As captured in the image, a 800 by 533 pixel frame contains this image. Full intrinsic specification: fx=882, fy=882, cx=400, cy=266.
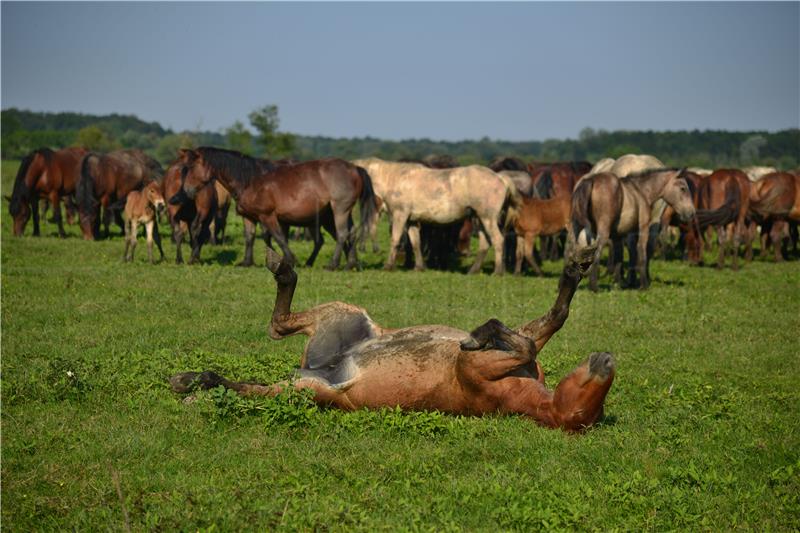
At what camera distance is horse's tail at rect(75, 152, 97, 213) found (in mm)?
22828

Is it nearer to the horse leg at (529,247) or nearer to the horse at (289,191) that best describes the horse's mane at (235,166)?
the horse at (289,191)

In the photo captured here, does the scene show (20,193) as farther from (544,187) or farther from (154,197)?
(544,187)

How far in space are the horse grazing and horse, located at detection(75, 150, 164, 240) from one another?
10.2m

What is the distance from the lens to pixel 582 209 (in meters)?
15.5

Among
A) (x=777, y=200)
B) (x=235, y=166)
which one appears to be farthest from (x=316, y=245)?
(x=777, y=200)

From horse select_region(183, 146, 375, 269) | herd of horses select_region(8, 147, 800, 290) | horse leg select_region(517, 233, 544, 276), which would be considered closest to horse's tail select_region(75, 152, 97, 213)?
herd of horses select_region(8, 147, 800, 290)

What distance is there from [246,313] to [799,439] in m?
7.22

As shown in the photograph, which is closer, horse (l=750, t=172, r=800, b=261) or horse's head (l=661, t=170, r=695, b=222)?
horse's head (l=661, t=170, r=695, b=222)

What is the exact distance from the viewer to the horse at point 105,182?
22.8 meters

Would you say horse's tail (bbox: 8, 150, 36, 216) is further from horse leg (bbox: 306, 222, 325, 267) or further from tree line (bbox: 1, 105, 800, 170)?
tree line (bbox: 1, 105, 800, 170)

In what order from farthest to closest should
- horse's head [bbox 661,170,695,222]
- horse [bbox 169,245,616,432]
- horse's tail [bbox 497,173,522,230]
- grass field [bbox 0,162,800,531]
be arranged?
horse's tail [bbox 497,173,522,230]
horse's head [bbox 661,170,695,222]
horse [bbox 169,245,616,432]
grass field [bbox 0,162,800,531]

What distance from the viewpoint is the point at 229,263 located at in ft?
62.5

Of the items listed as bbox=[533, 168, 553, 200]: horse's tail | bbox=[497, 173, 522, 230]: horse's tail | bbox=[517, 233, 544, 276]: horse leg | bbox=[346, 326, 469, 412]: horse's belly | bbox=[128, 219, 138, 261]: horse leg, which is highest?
bbox=[533, 168, 553, 200]: horse's tail

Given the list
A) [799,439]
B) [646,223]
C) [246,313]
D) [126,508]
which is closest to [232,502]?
[126,508]
